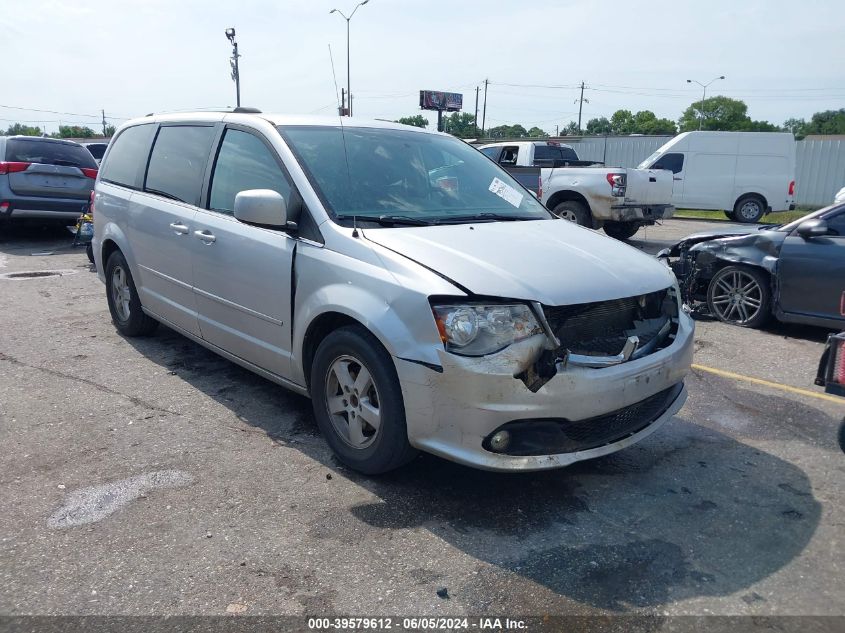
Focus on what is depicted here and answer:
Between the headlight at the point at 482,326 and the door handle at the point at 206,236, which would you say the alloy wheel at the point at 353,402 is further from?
the door handle at the point at 206,236

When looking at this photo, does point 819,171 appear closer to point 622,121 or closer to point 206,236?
point 206,236

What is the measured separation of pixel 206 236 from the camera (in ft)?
15.2

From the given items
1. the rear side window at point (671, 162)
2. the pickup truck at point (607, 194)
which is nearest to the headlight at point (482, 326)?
the pickup truck at point (607, 194)

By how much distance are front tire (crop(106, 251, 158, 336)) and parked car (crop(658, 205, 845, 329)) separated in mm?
5195

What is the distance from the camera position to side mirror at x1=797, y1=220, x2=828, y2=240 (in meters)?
6.41

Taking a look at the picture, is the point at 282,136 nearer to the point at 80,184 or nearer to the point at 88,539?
the point at 88,539

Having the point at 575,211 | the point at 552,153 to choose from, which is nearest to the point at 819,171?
the point at 552,153

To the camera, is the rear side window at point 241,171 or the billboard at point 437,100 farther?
the billboard at point 437,100

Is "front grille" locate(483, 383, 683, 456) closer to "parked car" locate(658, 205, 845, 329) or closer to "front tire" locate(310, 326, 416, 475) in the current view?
"front tire" locate(310, 326, 416, 475)

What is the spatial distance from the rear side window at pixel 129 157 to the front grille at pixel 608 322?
3.96 meters

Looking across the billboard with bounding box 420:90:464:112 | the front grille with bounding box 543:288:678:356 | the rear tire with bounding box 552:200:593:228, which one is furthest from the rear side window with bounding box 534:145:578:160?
the billboard with bounding box 420:90:464:112

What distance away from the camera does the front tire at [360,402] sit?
3.40 metres

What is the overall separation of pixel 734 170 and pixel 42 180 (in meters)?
16.1

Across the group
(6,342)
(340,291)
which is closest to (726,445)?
(340,291)
